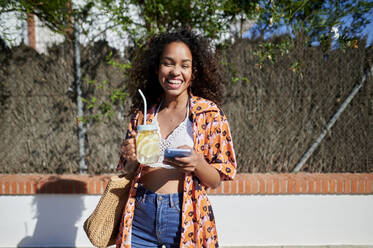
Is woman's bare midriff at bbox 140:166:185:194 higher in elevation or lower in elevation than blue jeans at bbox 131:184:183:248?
higher

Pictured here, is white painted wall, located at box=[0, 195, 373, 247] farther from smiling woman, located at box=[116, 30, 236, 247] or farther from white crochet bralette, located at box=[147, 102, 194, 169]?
white crochet bralette, located at box=[147, 102, 194, 169]

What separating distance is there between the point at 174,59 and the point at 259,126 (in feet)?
6.67

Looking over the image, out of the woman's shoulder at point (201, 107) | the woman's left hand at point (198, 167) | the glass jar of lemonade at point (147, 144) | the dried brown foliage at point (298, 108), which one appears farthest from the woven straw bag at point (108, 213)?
the dried brown foliage at point (298, 108)

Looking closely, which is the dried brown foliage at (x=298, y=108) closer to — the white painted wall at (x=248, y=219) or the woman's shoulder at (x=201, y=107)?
the white painted wall at (x=248, y=219)

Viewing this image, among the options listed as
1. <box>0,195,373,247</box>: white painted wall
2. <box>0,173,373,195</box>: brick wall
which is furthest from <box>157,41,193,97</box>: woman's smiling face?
<box>0,195,373,247</box>: white painted wall

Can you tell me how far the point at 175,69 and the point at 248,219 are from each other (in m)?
2.22

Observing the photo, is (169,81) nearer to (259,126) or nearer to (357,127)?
(259,126)

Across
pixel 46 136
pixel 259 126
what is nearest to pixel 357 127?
pixel 259 126

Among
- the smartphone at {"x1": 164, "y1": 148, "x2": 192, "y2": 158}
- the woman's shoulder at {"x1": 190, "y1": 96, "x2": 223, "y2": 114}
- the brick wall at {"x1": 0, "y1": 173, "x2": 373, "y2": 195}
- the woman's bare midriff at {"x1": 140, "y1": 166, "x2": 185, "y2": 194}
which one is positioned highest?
the woman's shoulder at {"x1": 190, "y1": 96, "x2": 223, "y2": 114}

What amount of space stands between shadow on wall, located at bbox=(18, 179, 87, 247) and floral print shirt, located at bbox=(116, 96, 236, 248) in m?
1.68

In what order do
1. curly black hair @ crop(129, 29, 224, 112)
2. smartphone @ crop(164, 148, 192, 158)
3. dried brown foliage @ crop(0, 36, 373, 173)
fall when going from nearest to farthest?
smartphone @ crop(164, 148, 192, 158) < curly black hair @ crop(129, 29, 224, 112) < dried brown foliage @ crop(0, 36, 373, 173)

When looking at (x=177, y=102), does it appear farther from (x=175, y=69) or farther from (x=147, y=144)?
(x=147, y=144)

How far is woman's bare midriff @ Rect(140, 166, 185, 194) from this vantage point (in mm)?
1413

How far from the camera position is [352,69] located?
308 cm
